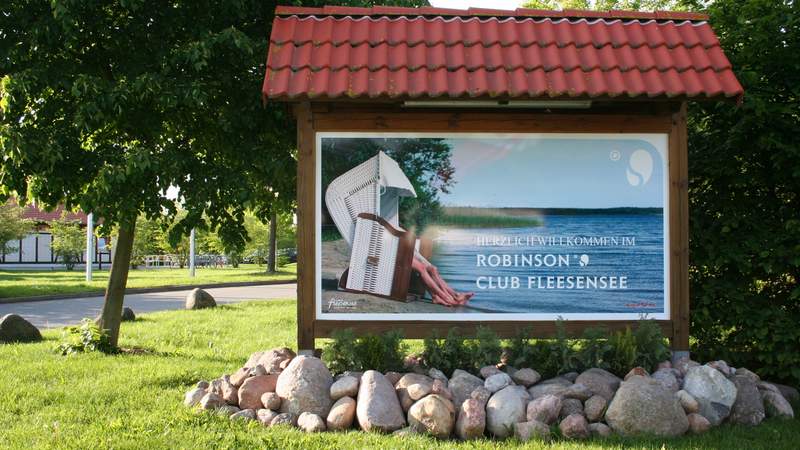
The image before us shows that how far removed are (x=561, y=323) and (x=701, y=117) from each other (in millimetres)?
3263

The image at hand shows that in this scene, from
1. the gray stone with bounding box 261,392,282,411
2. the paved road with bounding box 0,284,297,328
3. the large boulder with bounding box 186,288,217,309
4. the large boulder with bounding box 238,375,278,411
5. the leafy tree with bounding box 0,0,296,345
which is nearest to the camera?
the gray stone with bounding box 261,392,282,411

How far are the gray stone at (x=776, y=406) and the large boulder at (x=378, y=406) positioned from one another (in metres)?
3.29

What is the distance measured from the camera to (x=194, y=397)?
623 centimetres

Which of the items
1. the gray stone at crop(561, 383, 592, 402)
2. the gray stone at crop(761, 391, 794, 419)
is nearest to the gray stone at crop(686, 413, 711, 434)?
the gray stone at crop(561, 383, 592, 402)

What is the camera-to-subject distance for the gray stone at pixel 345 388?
5699 millimetres

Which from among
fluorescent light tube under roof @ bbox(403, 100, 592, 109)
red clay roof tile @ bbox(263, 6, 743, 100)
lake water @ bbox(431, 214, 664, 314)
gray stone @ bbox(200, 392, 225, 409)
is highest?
red clay roof tile @ bbox(263, 6, 743, 100)

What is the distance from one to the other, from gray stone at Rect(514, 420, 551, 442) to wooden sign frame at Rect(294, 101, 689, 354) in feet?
4.68

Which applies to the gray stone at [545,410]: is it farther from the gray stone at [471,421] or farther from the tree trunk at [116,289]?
the tree trunk at [116,289]

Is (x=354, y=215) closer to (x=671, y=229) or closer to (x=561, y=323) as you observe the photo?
(x=561, y=323)

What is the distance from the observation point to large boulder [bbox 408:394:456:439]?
532 centimetres

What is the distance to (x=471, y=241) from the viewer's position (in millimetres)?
6734

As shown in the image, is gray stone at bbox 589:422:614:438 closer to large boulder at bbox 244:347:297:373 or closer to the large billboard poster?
the large billboard poster

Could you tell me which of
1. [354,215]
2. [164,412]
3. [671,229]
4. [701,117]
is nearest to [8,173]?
[164,412]

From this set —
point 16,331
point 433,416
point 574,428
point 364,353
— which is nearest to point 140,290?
point 16,331
